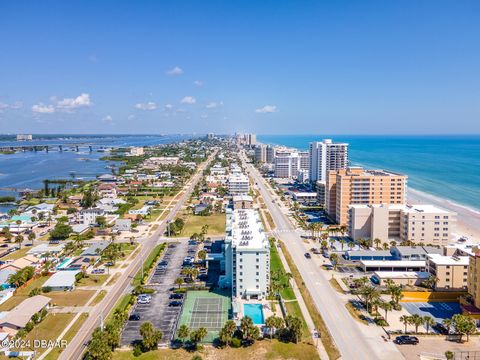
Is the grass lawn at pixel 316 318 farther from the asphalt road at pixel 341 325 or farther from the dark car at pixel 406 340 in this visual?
the dark car at pixel 406 340

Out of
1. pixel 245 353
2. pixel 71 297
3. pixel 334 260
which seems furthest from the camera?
pixel 334 260

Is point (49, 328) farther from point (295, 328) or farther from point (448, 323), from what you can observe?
point (448, 323)

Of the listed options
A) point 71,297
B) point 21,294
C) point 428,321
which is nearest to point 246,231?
point 71,297

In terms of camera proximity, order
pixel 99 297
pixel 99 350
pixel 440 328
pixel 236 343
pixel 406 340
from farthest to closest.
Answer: pixel 99 297 → pixel 440 328 → pixel 406 340 → pixel 236 343 → pixel 99 350

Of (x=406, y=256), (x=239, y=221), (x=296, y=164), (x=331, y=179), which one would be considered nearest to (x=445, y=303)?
(x=406, y=256)

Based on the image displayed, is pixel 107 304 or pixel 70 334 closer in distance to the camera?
pixel 70 334

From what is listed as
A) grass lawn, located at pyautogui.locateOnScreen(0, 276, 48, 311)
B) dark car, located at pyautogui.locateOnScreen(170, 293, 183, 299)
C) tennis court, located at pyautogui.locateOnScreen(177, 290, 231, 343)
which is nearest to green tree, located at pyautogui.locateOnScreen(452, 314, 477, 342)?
tennis court, located at pyautogui.locateOnScreen(177, 290, 231, 343)

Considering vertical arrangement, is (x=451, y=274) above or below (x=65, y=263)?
above

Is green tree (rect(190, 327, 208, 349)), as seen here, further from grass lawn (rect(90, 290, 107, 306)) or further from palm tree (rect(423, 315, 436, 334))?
palm tree (rect(423, 315, 436, 334))
